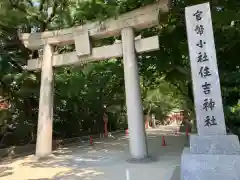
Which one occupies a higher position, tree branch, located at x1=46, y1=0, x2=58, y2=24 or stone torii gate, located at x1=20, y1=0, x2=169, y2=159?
tree branch, located at x1=46, y1=0, x2=58, y2=24

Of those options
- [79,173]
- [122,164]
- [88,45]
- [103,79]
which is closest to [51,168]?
[79,173]

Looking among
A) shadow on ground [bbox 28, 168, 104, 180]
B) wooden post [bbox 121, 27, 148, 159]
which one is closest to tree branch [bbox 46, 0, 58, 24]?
wooden post [bbox 121, 27, 148, 159]

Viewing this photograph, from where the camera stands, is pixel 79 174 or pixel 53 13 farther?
pixel 53 13

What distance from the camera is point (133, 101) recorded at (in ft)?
29.7

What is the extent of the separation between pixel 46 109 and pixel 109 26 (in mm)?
4005

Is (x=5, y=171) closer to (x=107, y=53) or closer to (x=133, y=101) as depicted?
(x=133, y=101)

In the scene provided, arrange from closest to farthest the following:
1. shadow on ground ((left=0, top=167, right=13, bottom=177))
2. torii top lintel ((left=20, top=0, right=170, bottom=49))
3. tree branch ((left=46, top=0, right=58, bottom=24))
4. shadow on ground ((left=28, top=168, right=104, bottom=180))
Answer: shadow on ground ((left=28, top=168, right=104, bottom=180))
shadow on ground ((left=0, top=167, right=13, bottom=177))
torii top lintel ((left=20, top=0, right=170, bottom=49))
tree branch ((left=46, top=0, right=58, bottom=24))

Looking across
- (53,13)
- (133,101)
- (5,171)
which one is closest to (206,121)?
(133,101)

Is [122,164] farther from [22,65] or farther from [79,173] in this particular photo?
[22,65]

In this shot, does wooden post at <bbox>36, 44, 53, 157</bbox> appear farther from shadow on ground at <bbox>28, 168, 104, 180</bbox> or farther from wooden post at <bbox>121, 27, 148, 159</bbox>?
wooden post at <bbox>121, 27, 148, 159</bbox>

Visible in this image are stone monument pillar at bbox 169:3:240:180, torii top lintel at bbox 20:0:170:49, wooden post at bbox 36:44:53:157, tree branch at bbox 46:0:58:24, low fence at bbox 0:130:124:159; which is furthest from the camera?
tree branch at bbox 46:0:58:24

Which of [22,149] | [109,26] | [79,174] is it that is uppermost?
[109,26]

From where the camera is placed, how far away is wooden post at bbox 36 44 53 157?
10.2m

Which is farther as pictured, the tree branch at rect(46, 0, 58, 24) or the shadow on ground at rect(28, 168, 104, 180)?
the tree branch at rect(46, 0, 58, 24)
